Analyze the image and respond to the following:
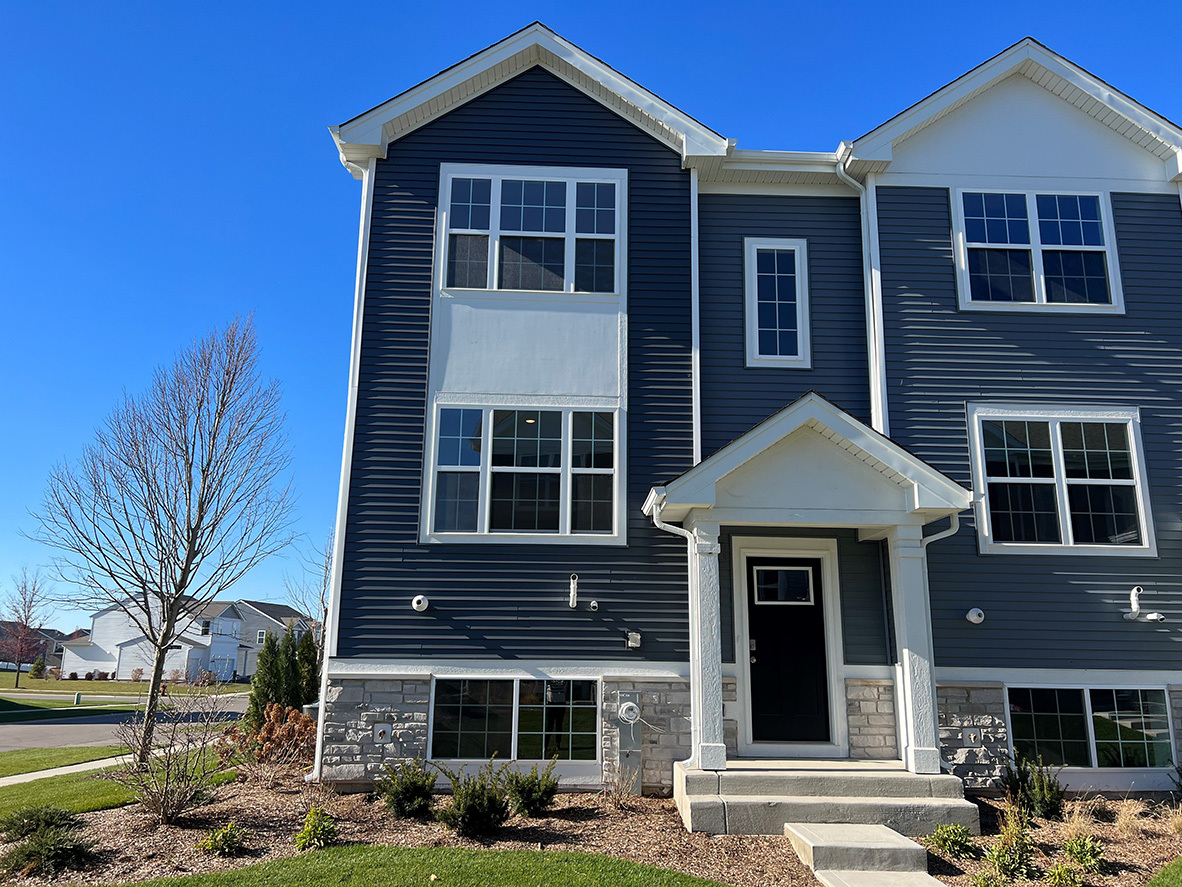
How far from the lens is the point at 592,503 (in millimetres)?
9320

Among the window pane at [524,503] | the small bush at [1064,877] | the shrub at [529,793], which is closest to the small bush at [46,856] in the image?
the shrub at [529,793]

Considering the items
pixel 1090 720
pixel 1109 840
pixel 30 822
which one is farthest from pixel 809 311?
A: pixel 30 822

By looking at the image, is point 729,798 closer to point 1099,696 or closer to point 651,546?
point 651,546

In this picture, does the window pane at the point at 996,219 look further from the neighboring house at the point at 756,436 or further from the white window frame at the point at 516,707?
the white window frame at the point at 516,707

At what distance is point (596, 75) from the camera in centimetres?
1015

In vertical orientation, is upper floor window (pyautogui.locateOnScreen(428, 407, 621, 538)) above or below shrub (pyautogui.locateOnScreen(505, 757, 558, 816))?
above

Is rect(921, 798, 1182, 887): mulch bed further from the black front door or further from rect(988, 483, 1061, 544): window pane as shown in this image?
rect(988, 483, 1061, 544): window pane

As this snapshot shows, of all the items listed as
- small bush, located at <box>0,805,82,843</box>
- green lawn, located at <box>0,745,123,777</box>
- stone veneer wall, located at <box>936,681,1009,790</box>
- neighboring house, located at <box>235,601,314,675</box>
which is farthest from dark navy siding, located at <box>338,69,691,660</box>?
neighboring house, located at <box>235,601,314,675</box>

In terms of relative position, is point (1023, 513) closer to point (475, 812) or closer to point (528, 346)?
point (528, 346)

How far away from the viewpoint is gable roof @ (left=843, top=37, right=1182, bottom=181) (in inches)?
398

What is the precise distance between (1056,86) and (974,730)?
835 cm

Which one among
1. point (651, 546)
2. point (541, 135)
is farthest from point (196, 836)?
point (541, 135)

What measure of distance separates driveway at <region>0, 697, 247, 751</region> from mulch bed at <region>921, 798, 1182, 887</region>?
12.6 m

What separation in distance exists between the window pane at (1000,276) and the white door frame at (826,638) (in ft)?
12.6
